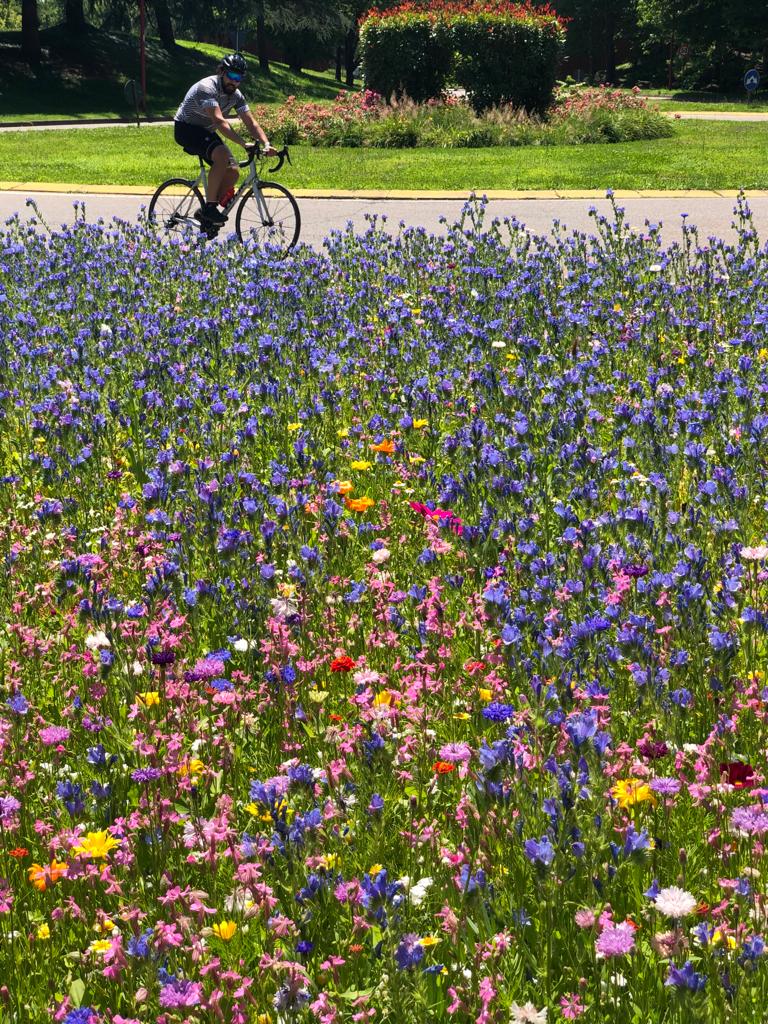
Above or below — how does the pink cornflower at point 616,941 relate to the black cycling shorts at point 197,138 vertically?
below

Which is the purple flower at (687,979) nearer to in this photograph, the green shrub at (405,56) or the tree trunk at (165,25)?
the green shrub at (405,56)

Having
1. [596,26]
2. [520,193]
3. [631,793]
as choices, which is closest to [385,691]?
[631,793]

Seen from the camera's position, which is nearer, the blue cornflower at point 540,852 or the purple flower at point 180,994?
the purple flower at point 180,994

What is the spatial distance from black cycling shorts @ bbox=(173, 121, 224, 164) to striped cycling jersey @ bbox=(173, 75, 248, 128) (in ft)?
0.21

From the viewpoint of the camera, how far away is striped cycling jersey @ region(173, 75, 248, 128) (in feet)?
38.9

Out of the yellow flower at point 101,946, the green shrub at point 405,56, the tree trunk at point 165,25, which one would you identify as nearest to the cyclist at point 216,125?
the yellow flower at point 101,946

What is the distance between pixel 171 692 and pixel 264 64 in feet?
190

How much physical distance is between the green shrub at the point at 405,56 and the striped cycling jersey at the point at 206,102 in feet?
52.0

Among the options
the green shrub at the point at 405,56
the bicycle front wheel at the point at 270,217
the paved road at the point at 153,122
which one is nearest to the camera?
the bicycle front wheel at the point at 270,217

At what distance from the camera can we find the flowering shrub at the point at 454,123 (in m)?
24.7

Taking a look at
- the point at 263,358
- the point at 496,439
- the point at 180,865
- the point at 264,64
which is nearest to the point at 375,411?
the point at 263,358

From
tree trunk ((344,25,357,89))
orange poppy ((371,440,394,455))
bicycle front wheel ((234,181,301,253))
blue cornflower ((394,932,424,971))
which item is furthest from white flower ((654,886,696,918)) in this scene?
tree trunk ((344,25,357,89))

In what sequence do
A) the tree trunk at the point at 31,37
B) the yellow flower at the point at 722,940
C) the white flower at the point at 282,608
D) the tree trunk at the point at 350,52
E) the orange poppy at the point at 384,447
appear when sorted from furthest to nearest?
the tree trunk at the point at 350,52
the tree trunk at the point at 31,37
the orange poppy at the point at 384,447
the white flower at the point at 282,608
the yellow flower at the point at 722,940

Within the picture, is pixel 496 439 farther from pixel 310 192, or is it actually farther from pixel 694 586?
pixel 310 192
